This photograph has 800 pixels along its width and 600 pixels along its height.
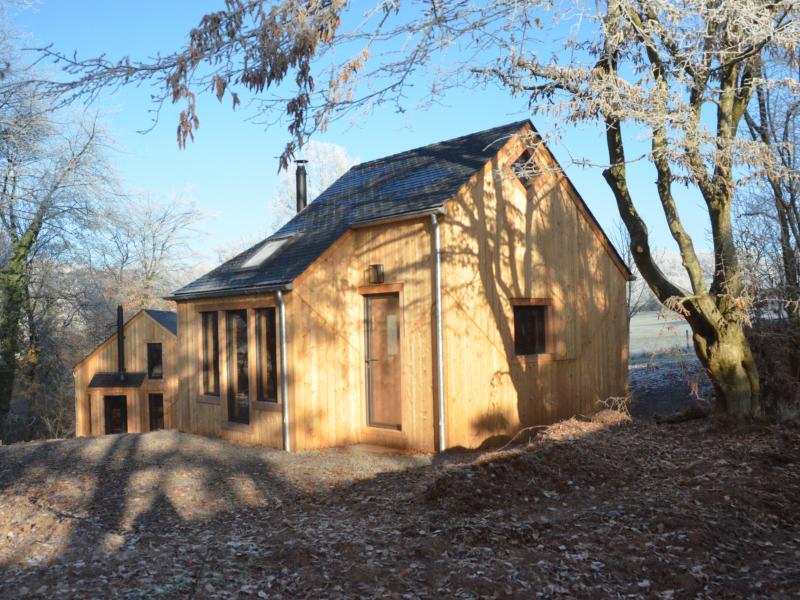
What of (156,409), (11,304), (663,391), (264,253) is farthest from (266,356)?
(11,304)

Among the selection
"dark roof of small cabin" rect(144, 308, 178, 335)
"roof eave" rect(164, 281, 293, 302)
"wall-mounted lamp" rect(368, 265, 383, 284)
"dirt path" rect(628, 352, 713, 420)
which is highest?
"wall-mounted lamp" rect(368, 265, 383, 284)

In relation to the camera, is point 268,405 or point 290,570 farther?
point 268,405

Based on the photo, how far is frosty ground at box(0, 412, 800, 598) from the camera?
195 inches

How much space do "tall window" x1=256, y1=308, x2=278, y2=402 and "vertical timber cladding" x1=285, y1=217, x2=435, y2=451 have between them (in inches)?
23.7

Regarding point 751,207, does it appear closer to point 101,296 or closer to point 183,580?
point 183,580

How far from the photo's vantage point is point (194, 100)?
6094 mm

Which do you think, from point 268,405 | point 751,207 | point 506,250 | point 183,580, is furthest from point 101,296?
point 183,580

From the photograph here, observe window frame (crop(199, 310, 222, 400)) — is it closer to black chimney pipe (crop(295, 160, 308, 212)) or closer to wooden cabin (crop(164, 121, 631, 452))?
wooden cabin (crop(164, 121, 631, 452))

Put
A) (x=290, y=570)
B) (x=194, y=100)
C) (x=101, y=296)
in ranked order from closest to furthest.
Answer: (x=290, y=570) → (x=194, y=100) → (x=101, y=296)

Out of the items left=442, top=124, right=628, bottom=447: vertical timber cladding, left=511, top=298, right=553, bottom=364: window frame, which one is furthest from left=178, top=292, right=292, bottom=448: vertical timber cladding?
left=511, top=298, right=553, bottom=364: window frame

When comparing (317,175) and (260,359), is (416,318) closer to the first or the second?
(260,359)

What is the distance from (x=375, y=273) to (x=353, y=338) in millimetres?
1144

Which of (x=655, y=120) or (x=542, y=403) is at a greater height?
(x=655, y=120)

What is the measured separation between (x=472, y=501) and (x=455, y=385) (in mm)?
3786
